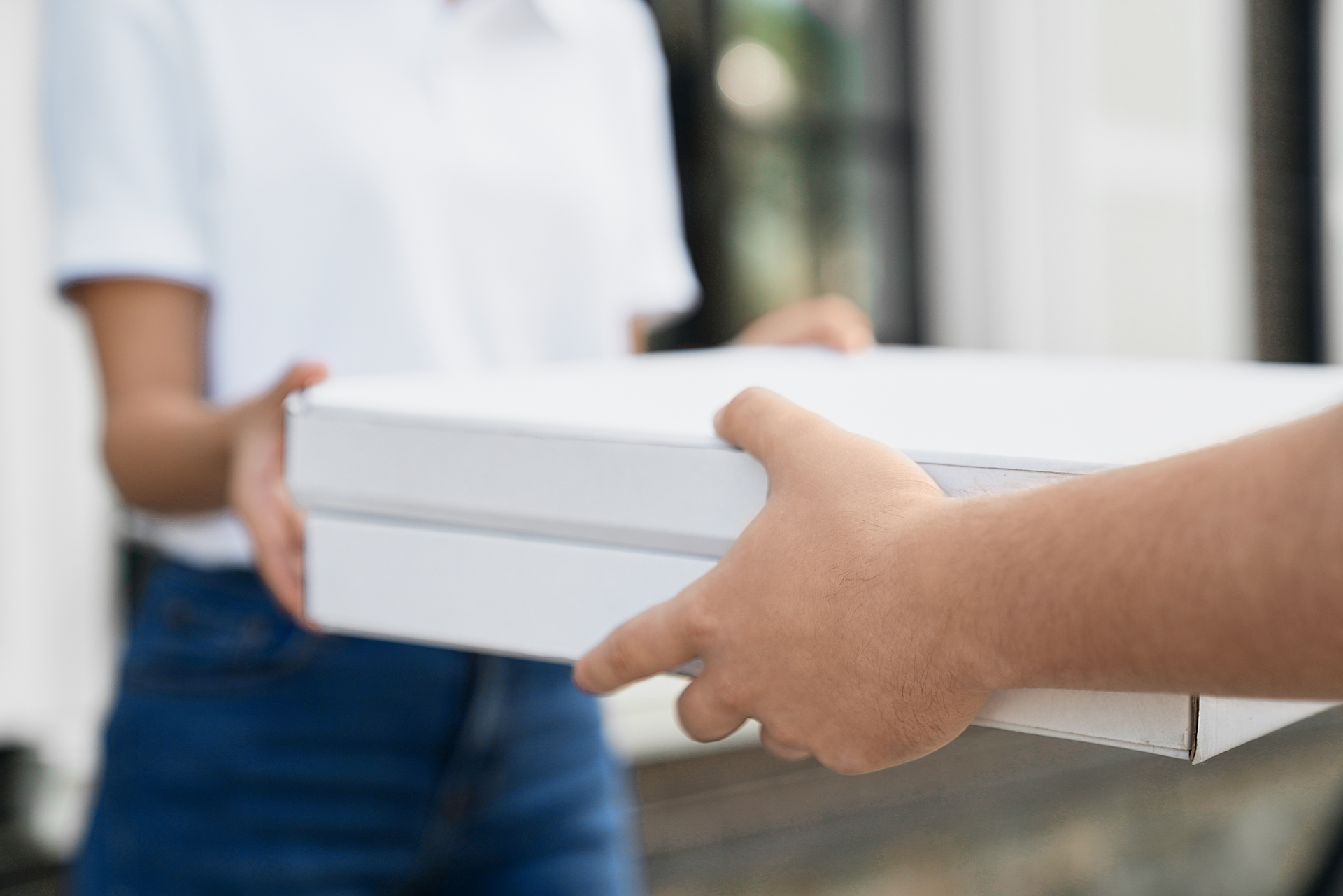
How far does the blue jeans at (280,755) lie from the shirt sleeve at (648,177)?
33 cm

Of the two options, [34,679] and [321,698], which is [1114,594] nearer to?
[321,698]

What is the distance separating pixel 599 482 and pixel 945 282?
2015 mm

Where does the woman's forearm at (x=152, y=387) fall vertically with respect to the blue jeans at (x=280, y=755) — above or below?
above

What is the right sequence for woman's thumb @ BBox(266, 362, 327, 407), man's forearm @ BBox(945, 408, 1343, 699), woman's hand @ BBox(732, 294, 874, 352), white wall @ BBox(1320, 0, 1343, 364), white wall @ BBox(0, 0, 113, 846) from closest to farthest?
man's forearm @ BBox(945, 408, 1343, 699)
woman's thumb @ BBox(266, 362, 327, 407)
woman's hand @ BBox(732, 294, 874, 352)
white wall @ BBox(0, 0, 113, 846)
white wall @ BBox(1320, 0, 1343, 364)

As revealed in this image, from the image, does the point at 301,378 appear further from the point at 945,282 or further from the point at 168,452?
the point at 945,282

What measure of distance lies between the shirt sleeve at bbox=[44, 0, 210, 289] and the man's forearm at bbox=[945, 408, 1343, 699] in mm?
393

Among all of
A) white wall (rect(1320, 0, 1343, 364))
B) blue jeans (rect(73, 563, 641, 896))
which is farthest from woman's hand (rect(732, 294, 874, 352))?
white wall (rect(1320, 0, 1343, 364))

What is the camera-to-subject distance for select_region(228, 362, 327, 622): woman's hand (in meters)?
0.40

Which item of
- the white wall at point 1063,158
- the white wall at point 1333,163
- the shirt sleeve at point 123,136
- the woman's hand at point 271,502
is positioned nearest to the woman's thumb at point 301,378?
the woman's hand at point 271,502

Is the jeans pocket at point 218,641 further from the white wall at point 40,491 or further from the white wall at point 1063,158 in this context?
the white wall at point 1063,158

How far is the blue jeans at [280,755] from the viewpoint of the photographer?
469 mm

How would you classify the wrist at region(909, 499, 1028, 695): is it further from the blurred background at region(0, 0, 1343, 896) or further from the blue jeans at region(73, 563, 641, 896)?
the blurred background at region(0, 0, 1343, 896)

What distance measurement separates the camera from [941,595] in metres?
0.25

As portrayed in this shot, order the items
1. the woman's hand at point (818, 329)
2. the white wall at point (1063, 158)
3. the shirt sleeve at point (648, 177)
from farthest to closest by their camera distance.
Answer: the white wall at point (1063, 158) < the shirt sleeve at point (648, 177) < the woman's hand at point (818, 329)
